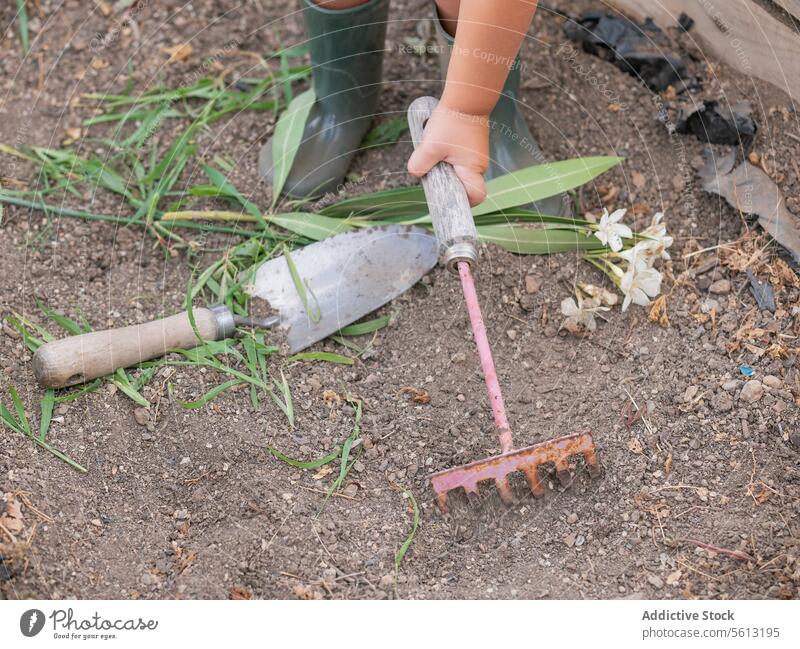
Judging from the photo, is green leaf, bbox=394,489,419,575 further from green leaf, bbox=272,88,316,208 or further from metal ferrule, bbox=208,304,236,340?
green leaf, bbox=272,88,316,208

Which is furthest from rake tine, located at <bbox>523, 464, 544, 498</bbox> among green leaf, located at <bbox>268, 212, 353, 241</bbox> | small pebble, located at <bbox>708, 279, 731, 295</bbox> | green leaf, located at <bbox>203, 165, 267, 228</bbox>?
green leaf, located at <bbox>203, 165, 267, 228</bbox>

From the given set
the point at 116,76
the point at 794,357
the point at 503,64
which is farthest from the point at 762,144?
the point at 116,76

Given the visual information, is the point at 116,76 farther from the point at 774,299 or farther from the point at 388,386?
the point at 774,299

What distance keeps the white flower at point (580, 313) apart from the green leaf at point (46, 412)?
33.8 inches

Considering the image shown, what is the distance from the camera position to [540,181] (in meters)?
1.68

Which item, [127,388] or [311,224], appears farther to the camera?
[311,224]

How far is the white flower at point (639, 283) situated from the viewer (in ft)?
4.99

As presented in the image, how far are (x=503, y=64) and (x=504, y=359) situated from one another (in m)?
0.49

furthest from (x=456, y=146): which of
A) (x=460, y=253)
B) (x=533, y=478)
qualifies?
(x=533, y=478)

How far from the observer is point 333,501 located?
1.40 meters

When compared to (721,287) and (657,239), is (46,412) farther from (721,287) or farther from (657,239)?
(721,287)

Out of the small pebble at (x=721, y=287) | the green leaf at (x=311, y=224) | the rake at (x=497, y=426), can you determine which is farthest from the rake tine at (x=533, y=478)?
the green leaf at (x=311, y=224)

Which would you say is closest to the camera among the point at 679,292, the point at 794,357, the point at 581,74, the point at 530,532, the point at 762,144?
the point at 530,532

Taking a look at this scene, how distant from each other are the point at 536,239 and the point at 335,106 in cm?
49
